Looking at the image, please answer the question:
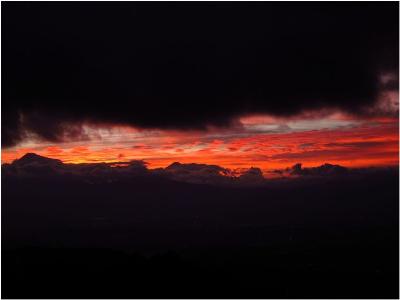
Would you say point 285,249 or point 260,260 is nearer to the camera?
point 260,260

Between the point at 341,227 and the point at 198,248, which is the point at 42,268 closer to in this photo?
the point at 198,248

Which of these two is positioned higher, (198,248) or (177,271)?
(177,271)

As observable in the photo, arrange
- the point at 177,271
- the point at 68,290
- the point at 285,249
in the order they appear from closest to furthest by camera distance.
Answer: the point at 68,290, the point at 177,271, the point at 285,249

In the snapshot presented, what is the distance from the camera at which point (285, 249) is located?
146750 mm

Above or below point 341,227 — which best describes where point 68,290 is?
above

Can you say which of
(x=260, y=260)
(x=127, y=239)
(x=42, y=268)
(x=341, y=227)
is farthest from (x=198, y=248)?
(x=42, y=268)

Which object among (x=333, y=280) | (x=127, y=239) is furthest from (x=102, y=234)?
(x=333, y=280)

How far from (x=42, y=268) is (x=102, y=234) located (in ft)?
389

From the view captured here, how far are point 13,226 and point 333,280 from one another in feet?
458

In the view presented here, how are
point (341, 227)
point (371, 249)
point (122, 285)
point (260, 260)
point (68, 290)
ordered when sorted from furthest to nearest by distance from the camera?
1. point (341, 227)
2. point (371, 249)
3. point (260, 260)
4. point (122, 285)
5. point (68, 290)

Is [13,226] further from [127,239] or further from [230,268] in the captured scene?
[230,268]

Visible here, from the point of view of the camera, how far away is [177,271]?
223 ft

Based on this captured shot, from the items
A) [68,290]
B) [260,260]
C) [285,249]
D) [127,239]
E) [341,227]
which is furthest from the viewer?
[341,227]

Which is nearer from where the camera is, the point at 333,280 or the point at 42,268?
the point at 42,268
